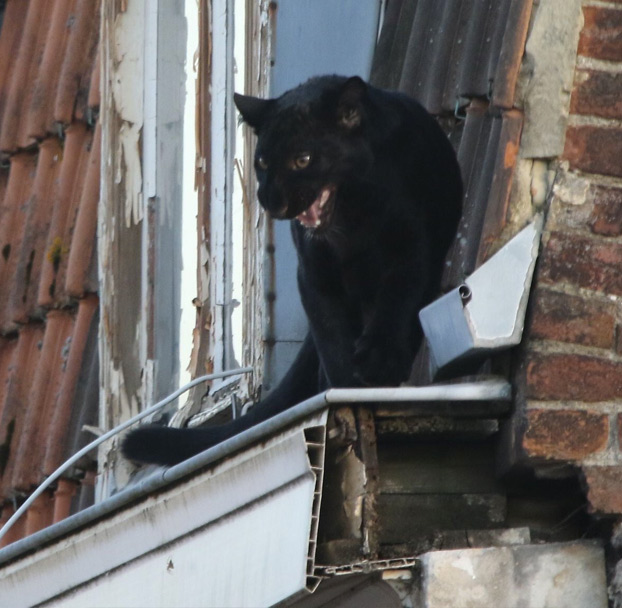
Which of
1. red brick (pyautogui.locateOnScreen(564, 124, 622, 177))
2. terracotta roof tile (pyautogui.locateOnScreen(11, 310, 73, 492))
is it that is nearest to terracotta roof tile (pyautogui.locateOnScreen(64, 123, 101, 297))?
terracotta roof tile (pyautogui.locateOnScreen(11, 310, 73, 492))

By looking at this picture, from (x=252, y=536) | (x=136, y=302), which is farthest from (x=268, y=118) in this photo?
(x=136, y=302)

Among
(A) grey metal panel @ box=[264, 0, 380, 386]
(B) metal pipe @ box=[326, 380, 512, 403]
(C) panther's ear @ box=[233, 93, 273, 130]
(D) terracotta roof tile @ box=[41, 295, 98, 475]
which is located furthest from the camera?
(D) terracotta roof tile @ box=[41, 295, 98, 475]

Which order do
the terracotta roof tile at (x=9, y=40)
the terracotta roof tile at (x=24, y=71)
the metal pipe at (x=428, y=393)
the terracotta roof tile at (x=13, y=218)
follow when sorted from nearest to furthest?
1. the metal pipe at (x=428, y=393)
2. the terracotta roof tile at (x=13, y=218)
3. the terracotta roof tile at (x=24, y=71)
4. the terracotta roof tile at (x=9, y=40)

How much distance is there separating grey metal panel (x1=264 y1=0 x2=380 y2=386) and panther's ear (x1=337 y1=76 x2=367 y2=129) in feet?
1.72

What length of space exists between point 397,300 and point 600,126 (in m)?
0.56

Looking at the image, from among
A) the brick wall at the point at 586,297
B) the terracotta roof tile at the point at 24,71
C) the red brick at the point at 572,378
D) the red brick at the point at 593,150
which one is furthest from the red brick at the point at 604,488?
the terracotta roof tile at the point at 24,71

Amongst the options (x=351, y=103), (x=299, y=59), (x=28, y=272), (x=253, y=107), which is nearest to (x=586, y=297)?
(x=351, y=103)

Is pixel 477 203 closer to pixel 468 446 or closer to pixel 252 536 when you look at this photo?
pixel 468 446

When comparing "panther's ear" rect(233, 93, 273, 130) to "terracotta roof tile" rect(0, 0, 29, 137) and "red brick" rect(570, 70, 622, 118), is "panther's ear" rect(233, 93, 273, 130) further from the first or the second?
"terracotta roof tile" rect(0, 0, 29, 137)

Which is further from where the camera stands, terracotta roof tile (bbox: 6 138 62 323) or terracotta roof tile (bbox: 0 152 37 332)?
terracotta roof tile (bbox: 0 152 37 332)

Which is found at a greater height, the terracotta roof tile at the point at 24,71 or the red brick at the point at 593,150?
the terracotta roof tile at the point at 24,71

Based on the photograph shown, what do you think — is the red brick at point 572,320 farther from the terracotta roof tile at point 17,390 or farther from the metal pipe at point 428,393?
the terracotta roof tile at point 17,390

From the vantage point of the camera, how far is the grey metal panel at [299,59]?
11.9ft

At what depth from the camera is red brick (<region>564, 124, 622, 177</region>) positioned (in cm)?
276
